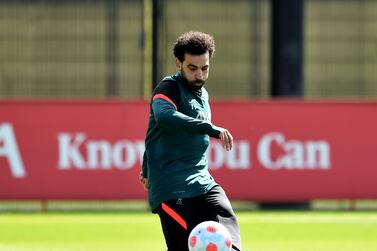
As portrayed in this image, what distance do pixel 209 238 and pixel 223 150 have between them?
36.3ft

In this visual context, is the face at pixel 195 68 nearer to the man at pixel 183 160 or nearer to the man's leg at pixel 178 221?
the man at pixel 183 160

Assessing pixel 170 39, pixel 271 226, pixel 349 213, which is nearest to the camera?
pixel 271 226

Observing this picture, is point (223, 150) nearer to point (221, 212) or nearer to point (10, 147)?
point (10, 147)

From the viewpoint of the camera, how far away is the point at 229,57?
84.6 ft

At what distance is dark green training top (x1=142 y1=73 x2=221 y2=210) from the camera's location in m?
8.23

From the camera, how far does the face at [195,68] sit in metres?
8.21

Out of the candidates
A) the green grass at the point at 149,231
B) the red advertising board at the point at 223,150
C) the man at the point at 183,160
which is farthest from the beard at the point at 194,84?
the red advertising board at the point at 223,150

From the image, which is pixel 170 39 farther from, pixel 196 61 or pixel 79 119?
pixel 196 61

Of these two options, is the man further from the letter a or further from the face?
the letter a

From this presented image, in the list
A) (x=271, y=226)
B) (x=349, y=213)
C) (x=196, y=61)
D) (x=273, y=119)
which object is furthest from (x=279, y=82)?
(x=196, y=61)

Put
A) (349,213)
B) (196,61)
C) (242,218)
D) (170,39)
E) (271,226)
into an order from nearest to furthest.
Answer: (196,61), (271,226), (242,218), (349,213), (170,39)

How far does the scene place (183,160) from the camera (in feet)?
27.2

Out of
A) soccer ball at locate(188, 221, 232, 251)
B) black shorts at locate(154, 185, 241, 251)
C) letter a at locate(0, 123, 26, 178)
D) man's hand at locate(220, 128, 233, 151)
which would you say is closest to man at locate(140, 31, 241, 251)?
black shorts at locate(154, 185, 241, 251)

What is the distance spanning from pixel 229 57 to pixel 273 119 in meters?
6.82
